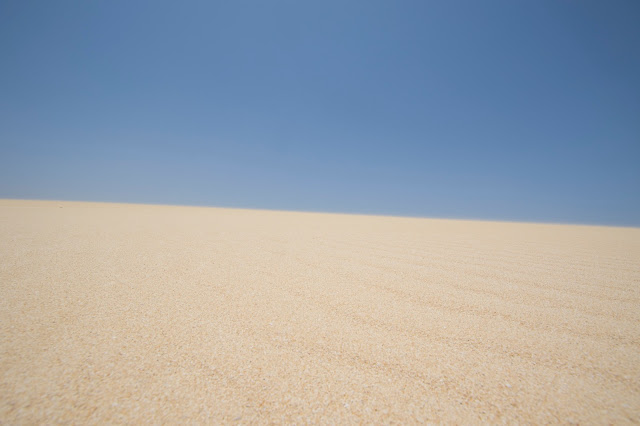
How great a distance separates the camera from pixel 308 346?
3.54ft

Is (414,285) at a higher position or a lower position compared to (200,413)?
higher

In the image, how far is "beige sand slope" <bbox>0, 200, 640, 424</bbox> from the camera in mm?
760

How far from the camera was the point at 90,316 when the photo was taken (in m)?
1.24

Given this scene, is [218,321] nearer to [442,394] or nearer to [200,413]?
[200,413]

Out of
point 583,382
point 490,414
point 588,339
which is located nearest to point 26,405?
point 490,414

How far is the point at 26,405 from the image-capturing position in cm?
71

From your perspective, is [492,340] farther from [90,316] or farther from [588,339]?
[90,316]

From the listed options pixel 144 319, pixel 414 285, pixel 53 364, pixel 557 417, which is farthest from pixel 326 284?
pixel 53 364

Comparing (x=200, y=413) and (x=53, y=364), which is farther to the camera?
(x=53, y=364)

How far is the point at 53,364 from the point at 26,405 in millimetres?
201

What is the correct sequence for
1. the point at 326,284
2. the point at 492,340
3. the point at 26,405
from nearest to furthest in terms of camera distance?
→ the point at 26,405 → the point at 492,340 → the point at 326,284

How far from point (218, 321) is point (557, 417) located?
1.42 m

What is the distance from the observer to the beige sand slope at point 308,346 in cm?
76

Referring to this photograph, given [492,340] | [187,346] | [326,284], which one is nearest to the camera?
[187,346]
